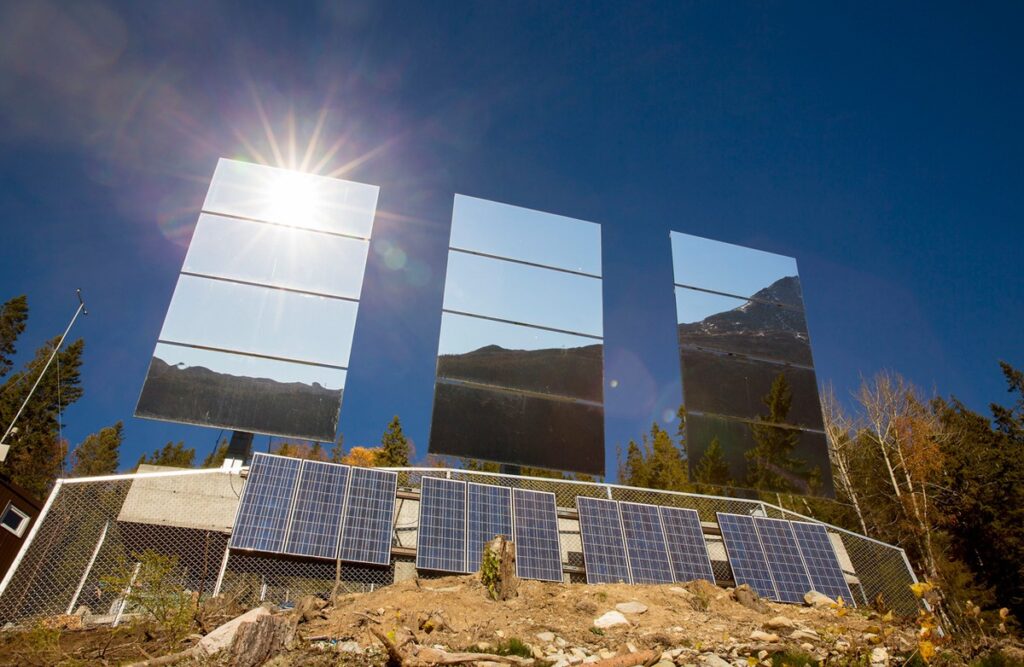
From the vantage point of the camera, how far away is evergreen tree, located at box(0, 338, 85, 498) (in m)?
34.5

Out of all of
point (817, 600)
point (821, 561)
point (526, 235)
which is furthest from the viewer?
point (526, 235)

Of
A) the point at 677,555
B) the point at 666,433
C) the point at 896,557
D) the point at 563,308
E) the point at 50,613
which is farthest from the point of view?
the point at 666,433

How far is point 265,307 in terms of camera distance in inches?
494

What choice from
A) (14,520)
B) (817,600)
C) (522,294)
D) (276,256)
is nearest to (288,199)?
(276,256)

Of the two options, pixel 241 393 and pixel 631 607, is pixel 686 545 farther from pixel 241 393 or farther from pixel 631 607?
pixel 241 393

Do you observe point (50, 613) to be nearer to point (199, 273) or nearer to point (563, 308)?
point (199, 273)

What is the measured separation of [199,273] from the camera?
41.0 feet

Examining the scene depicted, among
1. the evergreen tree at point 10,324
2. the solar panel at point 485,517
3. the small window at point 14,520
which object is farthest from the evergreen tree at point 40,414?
the solar panel at point 485,517

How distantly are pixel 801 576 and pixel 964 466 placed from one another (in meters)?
14.8

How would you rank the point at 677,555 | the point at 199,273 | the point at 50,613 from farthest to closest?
1. the point at 199,273
2. the point at 677,555
3. the point at 50,613

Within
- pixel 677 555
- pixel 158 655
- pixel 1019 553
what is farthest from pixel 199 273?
pixel 1019 553

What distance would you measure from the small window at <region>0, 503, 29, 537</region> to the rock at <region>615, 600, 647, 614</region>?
11899mm

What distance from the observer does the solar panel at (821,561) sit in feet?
34.1

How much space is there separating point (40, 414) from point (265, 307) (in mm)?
34578
